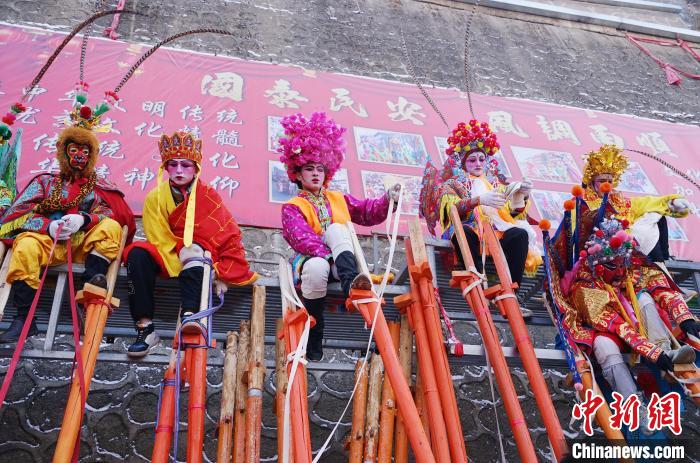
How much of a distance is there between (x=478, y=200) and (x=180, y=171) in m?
1.69

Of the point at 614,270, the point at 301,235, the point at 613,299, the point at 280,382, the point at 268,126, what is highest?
the point at 268,126

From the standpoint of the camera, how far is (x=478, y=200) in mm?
3600

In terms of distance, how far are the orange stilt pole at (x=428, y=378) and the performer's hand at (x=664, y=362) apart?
120 centimetres

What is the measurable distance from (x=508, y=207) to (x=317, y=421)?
1865mm

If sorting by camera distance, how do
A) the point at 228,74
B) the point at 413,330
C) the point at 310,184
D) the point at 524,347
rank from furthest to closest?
the point at 228,74, the point at 310,184, the point at 413,330, the point at 524,347

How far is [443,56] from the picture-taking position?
7.91 m

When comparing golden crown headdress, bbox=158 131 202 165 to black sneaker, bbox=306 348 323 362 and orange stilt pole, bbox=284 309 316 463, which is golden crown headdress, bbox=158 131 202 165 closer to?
orange stilt pole, bbox=284 309 316 463

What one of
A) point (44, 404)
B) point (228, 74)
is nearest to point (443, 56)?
point (228, 74)


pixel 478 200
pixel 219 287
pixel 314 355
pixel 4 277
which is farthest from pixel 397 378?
pixel 4 277

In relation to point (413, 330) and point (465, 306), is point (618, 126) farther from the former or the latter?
point (413, 330)

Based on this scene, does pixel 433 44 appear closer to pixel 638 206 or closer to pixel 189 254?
pixel 638 206

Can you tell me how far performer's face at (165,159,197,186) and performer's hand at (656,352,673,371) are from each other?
2694 millimetres

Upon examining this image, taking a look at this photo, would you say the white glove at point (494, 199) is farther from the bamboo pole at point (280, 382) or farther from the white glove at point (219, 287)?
the white glove at point (219, 287)

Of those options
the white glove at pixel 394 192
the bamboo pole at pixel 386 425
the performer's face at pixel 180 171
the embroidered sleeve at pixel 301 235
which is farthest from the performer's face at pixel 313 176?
the bamboo pole at pixel 386 425
